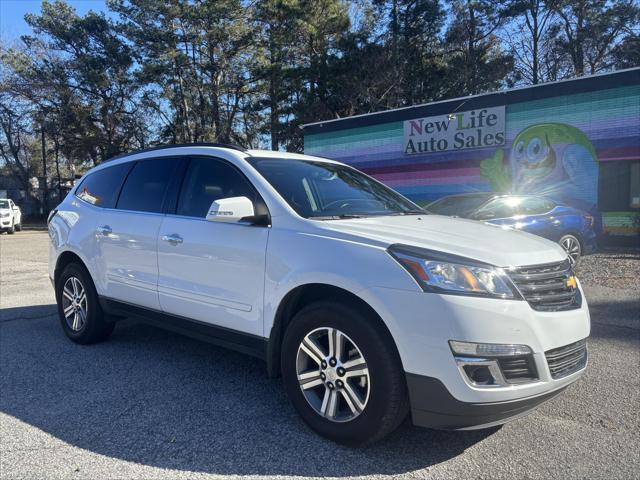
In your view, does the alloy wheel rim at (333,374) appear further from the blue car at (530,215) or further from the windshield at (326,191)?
the blue car at (530,215)

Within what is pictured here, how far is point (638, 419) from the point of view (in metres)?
3.54

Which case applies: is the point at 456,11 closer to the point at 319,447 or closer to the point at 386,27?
the point at 386,27

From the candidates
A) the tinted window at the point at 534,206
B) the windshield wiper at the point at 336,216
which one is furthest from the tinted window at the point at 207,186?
the tinted window at the point at 534,206

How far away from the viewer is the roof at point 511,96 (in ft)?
46.2

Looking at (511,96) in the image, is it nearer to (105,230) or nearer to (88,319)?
(105,230)

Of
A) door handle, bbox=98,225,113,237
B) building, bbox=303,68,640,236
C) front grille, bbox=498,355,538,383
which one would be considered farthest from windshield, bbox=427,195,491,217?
building, bbox=303,68,640,236

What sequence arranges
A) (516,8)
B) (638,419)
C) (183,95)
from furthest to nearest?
(183,95) → (516,8) → (638,419)

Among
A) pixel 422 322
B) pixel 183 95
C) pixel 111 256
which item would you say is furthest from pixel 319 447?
pixel 183 95

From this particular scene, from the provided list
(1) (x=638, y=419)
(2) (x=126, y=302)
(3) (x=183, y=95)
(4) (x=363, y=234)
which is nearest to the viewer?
(4) (x=363, y=234)

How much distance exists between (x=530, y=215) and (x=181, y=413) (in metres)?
7.56

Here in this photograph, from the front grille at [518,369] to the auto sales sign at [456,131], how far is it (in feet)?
48.7

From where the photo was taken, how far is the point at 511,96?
630 inches

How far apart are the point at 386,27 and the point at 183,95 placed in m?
14.0

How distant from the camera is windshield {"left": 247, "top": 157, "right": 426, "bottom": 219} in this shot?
375 centimetres
